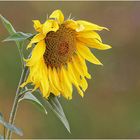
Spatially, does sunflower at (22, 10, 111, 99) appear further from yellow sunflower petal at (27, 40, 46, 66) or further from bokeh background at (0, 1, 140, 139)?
bokeh background at (0, 1, 140, 139)

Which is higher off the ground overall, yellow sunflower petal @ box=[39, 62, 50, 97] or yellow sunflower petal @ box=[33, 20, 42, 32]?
yellow sunflower petal @ box=[33, 20, 42, 32]

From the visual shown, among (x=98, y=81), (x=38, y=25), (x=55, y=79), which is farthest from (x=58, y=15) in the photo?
(x=98, y=81)

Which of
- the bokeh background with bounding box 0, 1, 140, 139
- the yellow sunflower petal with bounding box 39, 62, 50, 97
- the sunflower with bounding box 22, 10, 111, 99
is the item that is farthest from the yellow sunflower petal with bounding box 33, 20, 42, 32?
the bokeh background with bounding box 0, 1, 140, 139

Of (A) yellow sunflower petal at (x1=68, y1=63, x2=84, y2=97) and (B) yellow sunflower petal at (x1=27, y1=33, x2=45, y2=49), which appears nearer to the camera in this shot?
(B) yellow sunflower petal at (x1=27, y1=33, x2=45, y2=49)

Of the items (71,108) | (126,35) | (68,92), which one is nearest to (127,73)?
(126,35)

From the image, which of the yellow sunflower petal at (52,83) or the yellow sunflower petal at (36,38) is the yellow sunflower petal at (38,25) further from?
the yellow sunflower petal at (52,83)

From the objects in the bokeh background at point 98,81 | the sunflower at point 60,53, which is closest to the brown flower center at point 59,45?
the sunflower at point 60,53
